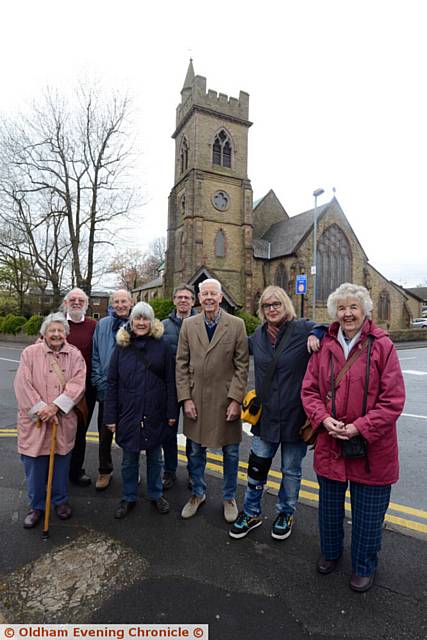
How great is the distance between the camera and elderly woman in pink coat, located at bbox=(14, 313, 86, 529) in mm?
3131

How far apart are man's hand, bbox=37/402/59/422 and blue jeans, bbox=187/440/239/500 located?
1.35 meters

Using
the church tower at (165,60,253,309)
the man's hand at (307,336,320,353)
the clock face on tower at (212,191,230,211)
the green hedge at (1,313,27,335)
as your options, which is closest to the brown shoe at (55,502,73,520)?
the man's hand at (307,336,320,353)

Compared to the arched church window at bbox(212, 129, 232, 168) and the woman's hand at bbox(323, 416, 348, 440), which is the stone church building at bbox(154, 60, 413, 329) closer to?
the arched church window at bbox(212, 129, 232, 168)

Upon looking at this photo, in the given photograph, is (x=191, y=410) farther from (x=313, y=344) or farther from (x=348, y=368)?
(x=348, y=368)

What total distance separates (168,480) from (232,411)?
1.41 m

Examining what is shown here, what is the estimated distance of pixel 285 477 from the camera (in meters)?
3.00

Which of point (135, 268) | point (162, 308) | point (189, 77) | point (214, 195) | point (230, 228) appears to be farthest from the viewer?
point (135, 268)

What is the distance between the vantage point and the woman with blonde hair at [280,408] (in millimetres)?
2902

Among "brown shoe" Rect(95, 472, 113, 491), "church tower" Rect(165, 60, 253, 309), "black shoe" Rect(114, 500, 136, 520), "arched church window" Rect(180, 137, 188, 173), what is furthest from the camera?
"arched church window" Rect(180, 137, 188, 173)

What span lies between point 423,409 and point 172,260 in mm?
25359

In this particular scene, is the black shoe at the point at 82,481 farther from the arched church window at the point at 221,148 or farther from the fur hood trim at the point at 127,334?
the arched church window at the point at 221,148

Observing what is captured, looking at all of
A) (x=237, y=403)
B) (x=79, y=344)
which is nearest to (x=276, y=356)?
(x=237, y=403)

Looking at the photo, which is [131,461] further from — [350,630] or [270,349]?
[350,630]

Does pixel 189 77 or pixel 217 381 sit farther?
pixel 189 77
